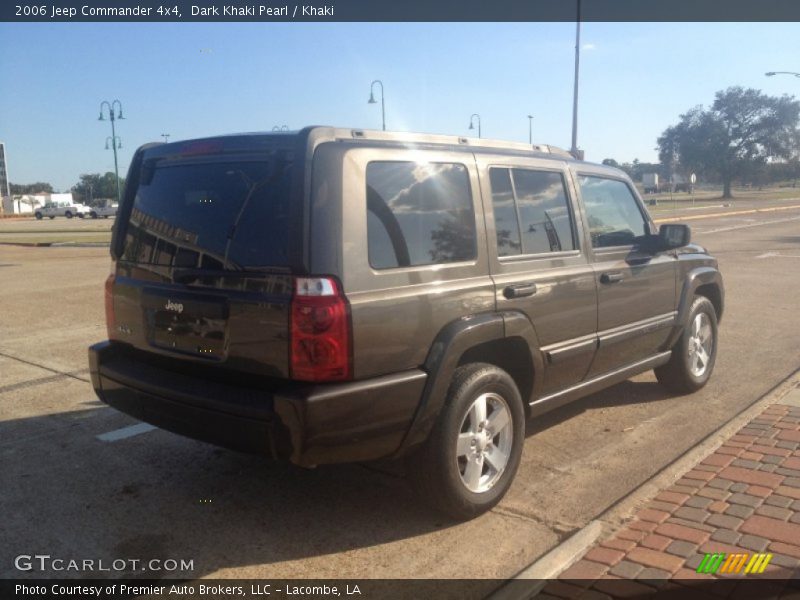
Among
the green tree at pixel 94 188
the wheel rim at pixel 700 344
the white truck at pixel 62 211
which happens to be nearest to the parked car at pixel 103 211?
the white truck at pixel 62 211

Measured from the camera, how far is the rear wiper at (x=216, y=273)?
130 inches

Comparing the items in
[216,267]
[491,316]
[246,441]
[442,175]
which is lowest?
[246,441]

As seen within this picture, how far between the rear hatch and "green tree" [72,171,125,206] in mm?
110447

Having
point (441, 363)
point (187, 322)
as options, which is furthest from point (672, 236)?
point (187, 322)

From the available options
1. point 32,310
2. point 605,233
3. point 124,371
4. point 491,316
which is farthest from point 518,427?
point 32,310

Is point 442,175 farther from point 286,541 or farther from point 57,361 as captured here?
point 57,361

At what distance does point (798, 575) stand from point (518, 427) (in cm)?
146

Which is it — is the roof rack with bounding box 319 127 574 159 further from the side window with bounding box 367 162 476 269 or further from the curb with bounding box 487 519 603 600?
the curb with bounding box 487 519 603 600

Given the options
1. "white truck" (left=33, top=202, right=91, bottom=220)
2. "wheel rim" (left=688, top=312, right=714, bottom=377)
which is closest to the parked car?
"white truck" (left=33, top=202, right=91, bottom=220)

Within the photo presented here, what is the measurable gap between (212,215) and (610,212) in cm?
285

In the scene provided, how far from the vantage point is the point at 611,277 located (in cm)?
486

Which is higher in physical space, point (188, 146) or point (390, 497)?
point (188, 146)

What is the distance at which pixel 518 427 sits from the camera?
407cm

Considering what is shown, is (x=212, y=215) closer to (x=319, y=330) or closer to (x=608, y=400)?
(x=319, y=330)
